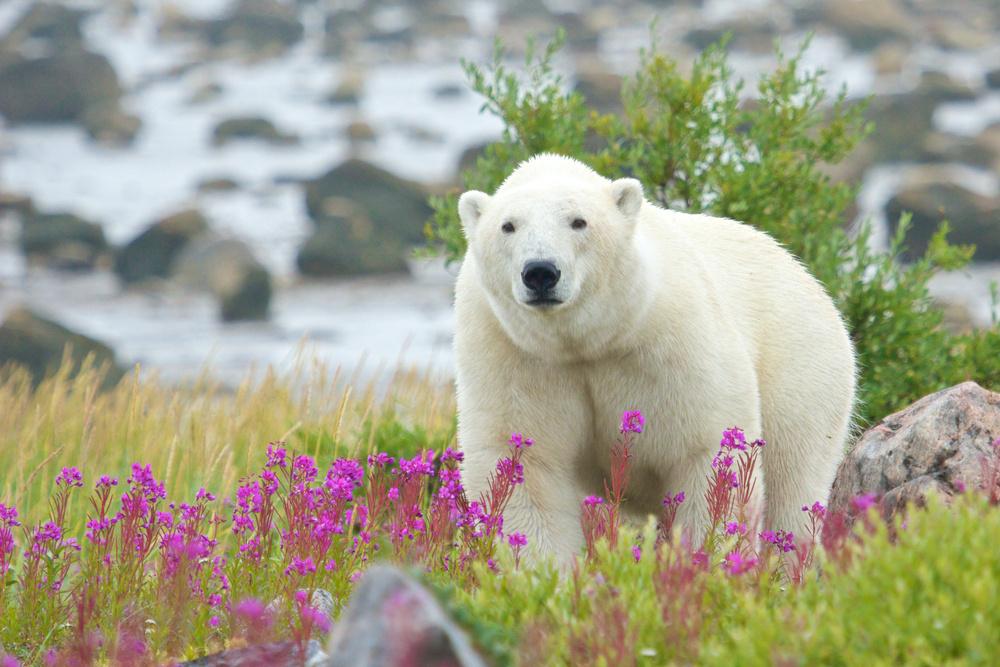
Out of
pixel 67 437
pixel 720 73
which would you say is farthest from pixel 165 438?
pixel 720 73

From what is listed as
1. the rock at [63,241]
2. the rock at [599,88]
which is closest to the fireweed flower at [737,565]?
the rock at [63,241]

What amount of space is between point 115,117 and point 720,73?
28882 mm

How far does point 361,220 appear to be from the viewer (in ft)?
77.1

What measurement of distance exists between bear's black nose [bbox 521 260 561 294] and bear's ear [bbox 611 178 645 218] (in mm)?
573

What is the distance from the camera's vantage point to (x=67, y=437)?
718 cm

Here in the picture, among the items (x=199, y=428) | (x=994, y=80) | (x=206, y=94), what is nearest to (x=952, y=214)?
(x=994, y=80)

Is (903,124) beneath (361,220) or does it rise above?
above

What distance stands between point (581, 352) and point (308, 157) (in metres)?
28.6

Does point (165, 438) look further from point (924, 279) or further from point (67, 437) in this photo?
point (924, 279)

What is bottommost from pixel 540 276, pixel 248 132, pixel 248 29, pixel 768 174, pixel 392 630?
pixel 392 630

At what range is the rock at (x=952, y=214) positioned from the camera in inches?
807

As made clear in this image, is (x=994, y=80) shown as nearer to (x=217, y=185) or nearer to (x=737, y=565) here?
(x=217, y=185)

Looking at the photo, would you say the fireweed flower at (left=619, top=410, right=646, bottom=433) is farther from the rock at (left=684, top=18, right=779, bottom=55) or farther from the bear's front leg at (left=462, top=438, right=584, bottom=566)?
the rock at (left=684, top=18, right=779, bottom=55)

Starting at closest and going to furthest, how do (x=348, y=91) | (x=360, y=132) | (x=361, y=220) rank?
1. (x=361, y=220)
2. (x=360, y=132)
3. (x=348, y=91)
